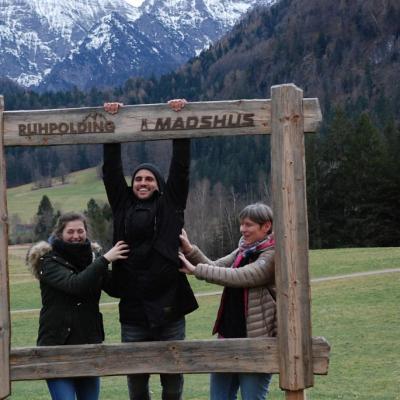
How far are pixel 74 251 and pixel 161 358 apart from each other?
1059 millimetres

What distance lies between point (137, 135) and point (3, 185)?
1.09 m

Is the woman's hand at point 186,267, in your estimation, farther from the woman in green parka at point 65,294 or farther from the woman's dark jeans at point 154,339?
the woman in green parka at point 65,294

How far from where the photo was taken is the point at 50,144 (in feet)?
20.2

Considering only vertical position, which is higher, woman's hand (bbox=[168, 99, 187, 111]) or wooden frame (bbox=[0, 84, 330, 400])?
woman's hand (bbox=[168, 99, 187, 111])

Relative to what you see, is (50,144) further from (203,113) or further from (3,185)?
(203,113)

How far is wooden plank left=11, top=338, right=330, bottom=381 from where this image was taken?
601 cm

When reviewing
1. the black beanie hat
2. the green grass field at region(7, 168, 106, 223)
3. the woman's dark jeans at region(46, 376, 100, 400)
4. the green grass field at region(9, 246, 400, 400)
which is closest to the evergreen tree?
the green grass field at region(7, 168, 106, 223)

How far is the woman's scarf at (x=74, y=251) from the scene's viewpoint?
622 centimetres

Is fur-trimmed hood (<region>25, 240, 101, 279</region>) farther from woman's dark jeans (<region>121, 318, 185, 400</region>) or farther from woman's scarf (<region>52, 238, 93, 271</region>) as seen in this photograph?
woman's dark jeans (<region>121, 318, 185, 400</region>)

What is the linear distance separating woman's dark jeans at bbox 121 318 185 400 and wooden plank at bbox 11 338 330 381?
5.8 inches

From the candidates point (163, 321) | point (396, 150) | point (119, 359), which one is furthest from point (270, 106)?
point (396, 150)

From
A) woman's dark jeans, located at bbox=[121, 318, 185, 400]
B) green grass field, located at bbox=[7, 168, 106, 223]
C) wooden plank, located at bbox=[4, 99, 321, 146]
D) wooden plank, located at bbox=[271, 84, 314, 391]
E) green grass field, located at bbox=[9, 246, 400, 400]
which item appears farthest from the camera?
green grass field, located at bbox=[7, 168, 106, 223]

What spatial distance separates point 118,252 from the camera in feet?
19.7

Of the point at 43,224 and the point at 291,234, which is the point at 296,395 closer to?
the point at 291,234
